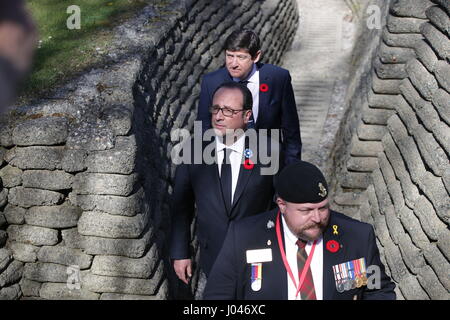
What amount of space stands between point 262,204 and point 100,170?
1169 mm

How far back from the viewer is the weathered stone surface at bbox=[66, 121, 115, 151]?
410cm

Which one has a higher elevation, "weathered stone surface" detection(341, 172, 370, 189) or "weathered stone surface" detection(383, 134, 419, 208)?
"weathered stone surface" detection(383, 134, 419, 208)

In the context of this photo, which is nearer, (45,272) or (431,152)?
(431,152)

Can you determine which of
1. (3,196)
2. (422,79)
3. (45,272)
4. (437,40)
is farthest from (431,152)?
(3,196)

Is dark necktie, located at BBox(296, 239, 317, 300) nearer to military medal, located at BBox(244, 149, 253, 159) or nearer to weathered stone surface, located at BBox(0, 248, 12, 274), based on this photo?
military medal, located at BBox(244, 149, 253, 159)

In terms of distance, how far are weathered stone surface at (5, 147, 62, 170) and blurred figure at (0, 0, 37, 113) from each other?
3.11m

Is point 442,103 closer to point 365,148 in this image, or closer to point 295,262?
point 365,148

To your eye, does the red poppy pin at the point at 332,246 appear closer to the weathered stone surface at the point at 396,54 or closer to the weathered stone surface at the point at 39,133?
the weathered stone surface at the point at 39,133

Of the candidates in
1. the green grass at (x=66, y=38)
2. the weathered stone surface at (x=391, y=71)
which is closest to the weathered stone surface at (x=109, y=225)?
the green grass at (x=66, y=38)

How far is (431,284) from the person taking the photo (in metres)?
3.64

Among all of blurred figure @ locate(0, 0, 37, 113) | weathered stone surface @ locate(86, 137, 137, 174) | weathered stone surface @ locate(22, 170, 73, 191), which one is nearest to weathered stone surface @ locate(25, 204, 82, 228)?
weathered stone surface @ locate(22, 170, 73, 191)

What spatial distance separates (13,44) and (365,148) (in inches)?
186

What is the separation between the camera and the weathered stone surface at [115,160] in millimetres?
4059

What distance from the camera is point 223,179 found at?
3.81 metres
